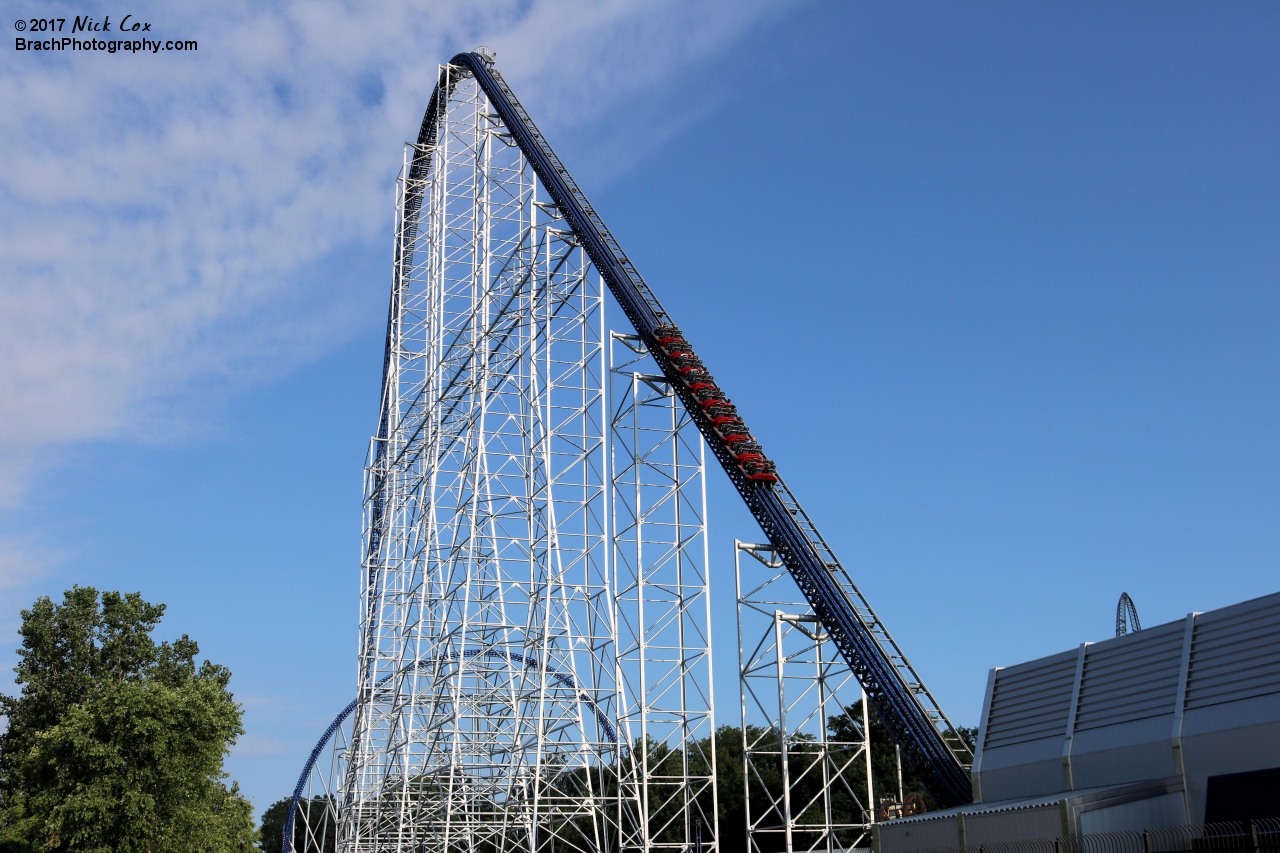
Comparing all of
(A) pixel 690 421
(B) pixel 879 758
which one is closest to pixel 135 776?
(A) pixel 690 421

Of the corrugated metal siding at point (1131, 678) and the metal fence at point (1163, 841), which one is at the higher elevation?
the corrugated metal siding at point (1131, 678)

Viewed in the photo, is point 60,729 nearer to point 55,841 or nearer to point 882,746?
point 55,841

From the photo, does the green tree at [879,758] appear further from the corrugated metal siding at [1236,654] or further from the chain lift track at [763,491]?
the corrugated metal siding at [1236,654]

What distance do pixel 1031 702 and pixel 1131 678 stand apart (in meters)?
1.97

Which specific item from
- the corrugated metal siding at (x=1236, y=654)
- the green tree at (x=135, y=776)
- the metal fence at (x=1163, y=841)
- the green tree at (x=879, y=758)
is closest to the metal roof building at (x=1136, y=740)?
the corrugated metal siding at (x=1236, y=654)

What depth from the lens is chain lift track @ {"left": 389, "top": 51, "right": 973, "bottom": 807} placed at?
61.6 feet

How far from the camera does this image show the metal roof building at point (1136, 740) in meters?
13.2

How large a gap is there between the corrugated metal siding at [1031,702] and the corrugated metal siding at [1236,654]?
220 centimetres

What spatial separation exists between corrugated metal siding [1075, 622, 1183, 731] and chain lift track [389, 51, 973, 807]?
304 centimetres

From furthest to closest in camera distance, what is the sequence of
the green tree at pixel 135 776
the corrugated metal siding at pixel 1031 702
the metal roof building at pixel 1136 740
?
the green tree at pixel 135 776 < the corrugated metal siding at pixel 1031 702 < the metal roof building at pixel 1136 740

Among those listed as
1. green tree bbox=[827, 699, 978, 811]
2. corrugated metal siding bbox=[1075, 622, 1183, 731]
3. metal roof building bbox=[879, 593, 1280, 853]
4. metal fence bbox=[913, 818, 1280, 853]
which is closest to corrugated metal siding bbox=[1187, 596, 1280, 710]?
metal roof building bbox=[879, 593, 1280, 853]

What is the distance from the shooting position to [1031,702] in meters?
16.9

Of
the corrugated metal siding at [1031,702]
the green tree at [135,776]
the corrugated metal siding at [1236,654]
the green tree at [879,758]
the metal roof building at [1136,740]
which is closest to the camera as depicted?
the metal roof building at [1136,740]

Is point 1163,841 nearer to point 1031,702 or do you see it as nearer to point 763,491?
point 1031,702
